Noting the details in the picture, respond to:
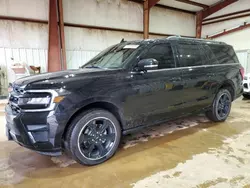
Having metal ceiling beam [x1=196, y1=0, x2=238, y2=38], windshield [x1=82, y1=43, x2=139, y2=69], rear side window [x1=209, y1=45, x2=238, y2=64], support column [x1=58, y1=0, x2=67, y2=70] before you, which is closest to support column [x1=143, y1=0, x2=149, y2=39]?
support column [x1=58, y1=0, x2=67, y2=70]

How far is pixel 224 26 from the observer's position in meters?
10.2

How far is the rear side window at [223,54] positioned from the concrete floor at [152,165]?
55.1 inches

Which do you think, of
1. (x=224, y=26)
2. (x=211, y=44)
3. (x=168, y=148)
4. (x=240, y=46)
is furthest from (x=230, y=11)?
(x=168, y=148)

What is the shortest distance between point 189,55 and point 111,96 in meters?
1.65

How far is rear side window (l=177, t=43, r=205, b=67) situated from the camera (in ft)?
9.56

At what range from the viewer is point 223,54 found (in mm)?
3637

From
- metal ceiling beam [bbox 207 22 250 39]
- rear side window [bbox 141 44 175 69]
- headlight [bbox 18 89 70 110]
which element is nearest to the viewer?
headlight [bbox 18 89 70 110]

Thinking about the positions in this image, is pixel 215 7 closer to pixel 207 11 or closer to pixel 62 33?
pixel 207 11

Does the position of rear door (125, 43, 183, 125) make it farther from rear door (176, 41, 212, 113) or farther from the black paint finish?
rear door (176, 41, 212, 113)

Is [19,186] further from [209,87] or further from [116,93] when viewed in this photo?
[209,87]

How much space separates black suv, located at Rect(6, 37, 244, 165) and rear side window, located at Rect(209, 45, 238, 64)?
11cm

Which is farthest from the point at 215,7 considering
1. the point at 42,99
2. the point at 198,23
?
the point at 42,99

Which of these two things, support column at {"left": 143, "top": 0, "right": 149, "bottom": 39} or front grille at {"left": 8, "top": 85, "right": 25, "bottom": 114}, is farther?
support column at {"left": 143, "top": 0, "right": 149, "bottom": 39}

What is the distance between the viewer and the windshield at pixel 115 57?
251 cm
